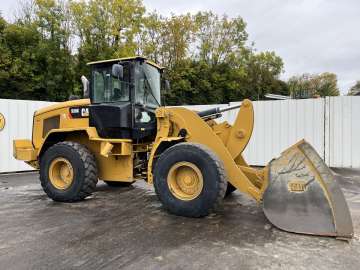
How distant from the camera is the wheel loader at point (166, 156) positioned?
4.11 meters

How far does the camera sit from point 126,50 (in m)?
23.8

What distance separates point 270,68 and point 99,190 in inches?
1147

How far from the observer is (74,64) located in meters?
22.1

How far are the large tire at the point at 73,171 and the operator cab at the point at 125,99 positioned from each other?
1.67ft

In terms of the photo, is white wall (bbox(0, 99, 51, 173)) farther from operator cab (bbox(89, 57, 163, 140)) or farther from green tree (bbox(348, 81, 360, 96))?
green tree (bbox(348, 81, 360, 96))

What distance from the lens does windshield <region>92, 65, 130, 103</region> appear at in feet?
19.2

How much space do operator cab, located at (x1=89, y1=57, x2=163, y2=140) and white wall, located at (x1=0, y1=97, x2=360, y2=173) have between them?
5665 millimetres

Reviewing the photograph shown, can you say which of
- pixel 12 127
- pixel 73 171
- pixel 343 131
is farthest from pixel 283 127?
pixel 12 127

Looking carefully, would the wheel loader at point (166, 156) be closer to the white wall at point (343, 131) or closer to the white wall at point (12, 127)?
the white wall at point (12, 127)

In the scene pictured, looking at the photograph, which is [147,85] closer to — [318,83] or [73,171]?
[73,171]

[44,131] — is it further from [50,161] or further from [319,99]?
[319,99]

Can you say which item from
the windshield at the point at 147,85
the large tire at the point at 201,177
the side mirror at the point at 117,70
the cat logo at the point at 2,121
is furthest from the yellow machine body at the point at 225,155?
the cat logo at the point at 2,121

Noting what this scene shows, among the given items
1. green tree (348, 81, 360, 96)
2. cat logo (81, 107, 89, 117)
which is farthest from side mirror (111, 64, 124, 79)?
green tree (348, 81, 360, 96)

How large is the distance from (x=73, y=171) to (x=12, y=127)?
5.89 metres
